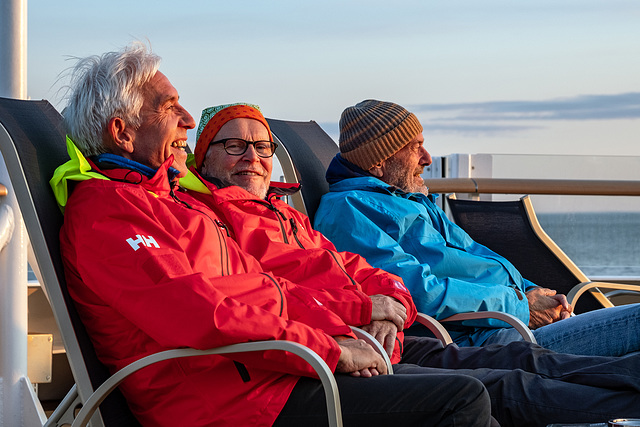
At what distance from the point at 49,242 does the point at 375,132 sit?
5.88 feet

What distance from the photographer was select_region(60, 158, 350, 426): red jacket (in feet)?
6.15

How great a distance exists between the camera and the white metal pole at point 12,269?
3.15 meters

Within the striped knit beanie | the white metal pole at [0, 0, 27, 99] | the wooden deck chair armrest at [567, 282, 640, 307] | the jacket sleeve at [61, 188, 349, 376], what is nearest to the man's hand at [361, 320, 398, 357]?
the jacket sleeve at [61, 188, 349, 376]

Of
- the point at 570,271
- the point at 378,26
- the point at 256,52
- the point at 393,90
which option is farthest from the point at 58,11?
the point at 570,271

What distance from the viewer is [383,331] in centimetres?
269

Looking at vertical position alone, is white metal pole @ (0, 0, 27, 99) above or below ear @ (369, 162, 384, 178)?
above

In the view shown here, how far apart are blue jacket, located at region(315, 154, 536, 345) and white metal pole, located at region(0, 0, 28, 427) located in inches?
46.1

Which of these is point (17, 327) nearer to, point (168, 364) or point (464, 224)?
point (168, 364)

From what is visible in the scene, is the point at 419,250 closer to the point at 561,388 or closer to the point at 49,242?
the point at 561,388

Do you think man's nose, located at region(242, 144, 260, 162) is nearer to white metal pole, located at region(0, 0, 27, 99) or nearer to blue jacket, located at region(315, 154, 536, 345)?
blue jacket, located at region(315, 154, 536, 345)

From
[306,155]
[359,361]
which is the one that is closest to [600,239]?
[306,155]

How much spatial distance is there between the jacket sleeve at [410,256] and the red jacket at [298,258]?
0.50 ft

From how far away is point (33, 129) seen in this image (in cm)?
235

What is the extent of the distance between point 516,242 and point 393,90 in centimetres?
568
